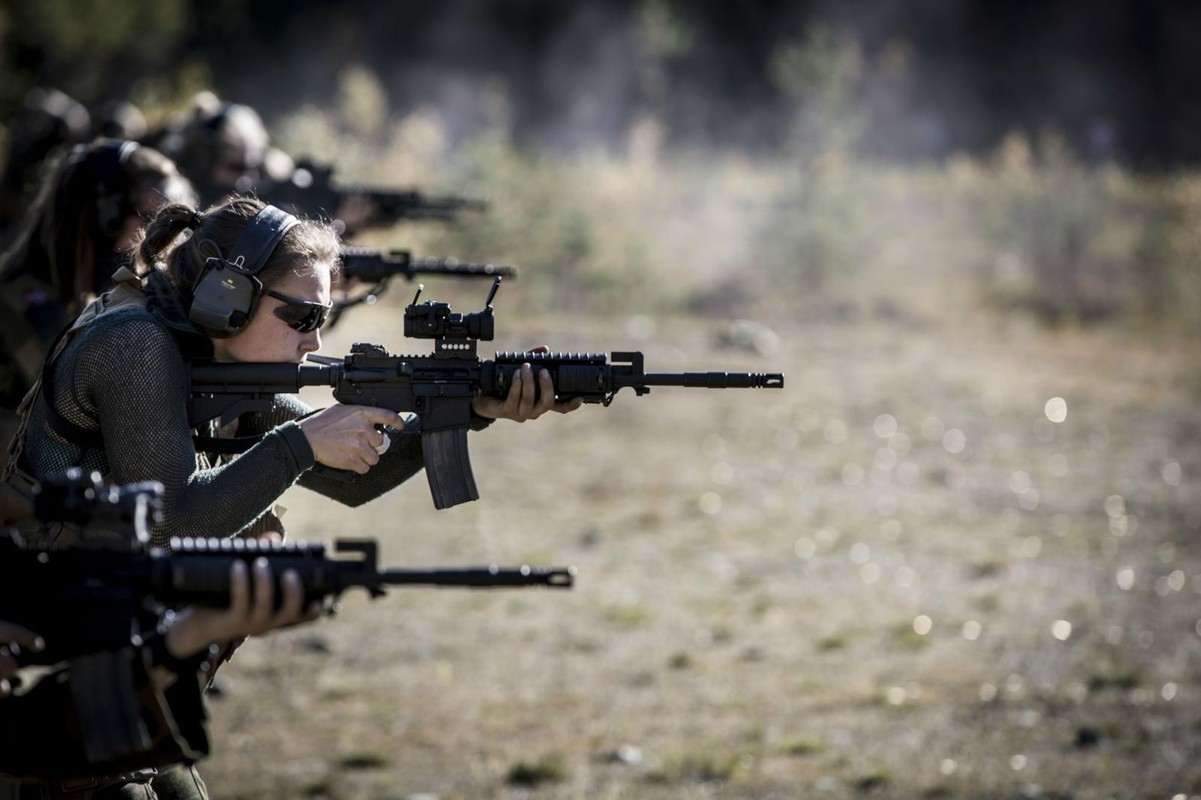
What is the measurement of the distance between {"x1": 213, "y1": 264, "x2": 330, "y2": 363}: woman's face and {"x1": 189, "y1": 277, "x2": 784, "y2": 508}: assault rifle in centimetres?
10

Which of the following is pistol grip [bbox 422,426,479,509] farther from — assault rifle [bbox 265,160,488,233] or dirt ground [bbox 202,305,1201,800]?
assault rifle [bbox 265,160,488,233]

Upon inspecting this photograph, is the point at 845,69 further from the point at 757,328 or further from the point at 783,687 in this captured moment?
the point at 783,687

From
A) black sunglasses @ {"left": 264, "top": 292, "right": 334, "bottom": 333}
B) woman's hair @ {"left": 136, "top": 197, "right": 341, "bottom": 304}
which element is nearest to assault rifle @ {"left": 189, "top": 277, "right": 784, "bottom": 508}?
black sunglasses @ {"left": 264, "top": 292, "right": 334, "bottom": 333}

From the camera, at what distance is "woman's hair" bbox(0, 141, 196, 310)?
5082mm

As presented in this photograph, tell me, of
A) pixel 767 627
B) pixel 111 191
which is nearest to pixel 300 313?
pixel 111 191

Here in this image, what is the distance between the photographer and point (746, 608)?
351 inches

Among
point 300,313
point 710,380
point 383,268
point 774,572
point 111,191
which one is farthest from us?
point 774,572

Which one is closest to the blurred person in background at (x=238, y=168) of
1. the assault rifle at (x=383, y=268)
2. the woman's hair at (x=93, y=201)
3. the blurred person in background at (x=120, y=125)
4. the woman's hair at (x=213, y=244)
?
the blurred person in background at (x=120, y=125)

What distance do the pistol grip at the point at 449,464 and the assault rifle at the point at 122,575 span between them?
1.09m

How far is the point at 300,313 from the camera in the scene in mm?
3658

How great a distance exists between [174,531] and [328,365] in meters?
0.67

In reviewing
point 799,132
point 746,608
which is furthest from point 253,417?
point 799,132

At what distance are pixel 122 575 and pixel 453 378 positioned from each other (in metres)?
1.31

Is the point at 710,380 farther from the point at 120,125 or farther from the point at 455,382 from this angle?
the point at 120,125
